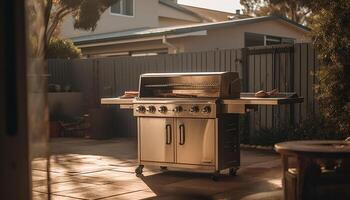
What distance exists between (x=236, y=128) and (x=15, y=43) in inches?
289

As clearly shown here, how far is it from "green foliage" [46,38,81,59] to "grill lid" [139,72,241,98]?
381 inches

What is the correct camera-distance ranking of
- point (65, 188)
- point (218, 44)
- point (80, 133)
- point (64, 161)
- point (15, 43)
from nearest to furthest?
1. point (15, 43)
2. point (65, 188)
3. point (64, 161)
4. point (80, 133)
5. point (218, 44)

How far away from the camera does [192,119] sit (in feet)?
27.2

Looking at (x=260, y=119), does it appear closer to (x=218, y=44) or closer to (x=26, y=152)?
(x=218, y=44)

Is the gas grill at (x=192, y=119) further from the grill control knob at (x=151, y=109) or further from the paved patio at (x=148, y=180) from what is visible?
the paved patio at (x=148, y=180)

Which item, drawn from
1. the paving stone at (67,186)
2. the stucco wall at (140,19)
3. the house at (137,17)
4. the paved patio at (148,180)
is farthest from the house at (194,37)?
the paving stone at (67,186)

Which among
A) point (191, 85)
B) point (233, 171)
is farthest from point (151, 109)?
point (233, 171)

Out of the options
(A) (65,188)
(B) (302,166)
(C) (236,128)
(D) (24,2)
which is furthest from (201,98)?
(D) (24,2)

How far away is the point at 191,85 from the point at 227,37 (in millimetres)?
10636

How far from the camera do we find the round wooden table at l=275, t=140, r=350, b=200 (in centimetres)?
476

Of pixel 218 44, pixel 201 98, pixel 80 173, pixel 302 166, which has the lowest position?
pixel 80 173

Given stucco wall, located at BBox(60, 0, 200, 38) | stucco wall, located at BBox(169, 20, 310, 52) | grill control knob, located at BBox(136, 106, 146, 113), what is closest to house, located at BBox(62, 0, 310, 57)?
stucco wall, located at BBox(169, 20, 310, 52)

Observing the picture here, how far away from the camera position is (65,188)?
779 cm

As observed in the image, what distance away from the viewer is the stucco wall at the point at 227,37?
17.8 metres
